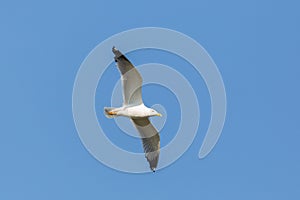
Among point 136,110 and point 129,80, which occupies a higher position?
point 129,80

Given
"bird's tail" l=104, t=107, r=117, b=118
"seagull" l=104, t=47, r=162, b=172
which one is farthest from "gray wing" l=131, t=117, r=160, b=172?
"bird's tail" l=104, t=107, r=117, b=118

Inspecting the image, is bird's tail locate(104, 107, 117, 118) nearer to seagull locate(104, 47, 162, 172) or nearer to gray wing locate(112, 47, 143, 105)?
seagull locate(104, 47, 162, 172)

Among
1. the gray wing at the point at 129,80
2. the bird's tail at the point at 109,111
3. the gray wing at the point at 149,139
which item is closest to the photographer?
the gray wing at the point at 129,80

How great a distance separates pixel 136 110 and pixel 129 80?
0.59 metres

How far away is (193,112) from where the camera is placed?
10.2m

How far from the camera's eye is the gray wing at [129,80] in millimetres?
9328

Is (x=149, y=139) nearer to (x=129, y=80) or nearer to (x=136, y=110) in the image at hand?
(x=136, y=110)

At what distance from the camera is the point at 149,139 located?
402 inches

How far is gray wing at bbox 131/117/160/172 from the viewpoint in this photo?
10.1 m

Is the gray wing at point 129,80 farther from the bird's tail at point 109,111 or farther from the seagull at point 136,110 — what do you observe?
the bird's tail at point 109,111

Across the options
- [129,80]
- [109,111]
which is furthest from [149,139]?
[129,80]

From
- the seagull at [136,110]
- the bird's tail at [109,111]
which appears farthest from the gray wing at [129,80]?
the bird's tail at [109,111]

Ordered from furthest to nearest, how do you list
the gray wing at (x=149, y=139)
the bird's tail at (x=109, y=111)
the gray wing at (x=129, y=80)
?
the gray wing at (x=149, y=139), the bird's tail at (x=109, y=111), the gray wing at (x=129, y=80)

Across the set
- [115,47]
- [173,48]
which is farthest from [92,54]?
[173,48]
